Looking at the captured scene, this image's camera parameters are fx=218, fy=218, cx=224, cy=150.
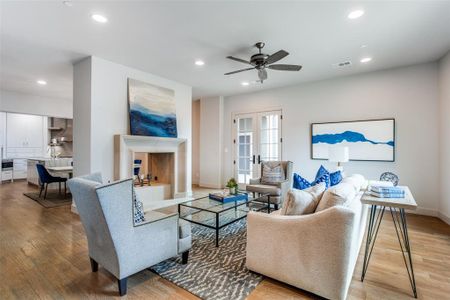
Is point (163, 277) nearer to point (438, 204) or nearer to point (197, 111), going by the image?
point (438, 204)

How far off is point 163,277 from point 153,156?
4.14 meters

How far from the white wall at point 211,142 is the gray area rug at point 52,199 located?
3671 millimetres

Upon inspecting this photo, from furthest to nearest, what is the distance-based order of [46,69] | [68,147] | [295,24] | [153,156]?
[68,147] → [153,156] → [46,69] → [295,24]

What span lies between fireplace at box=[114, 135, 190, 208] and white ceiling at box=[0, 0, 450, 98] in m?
1.61

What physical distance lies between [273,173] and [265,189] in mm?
556

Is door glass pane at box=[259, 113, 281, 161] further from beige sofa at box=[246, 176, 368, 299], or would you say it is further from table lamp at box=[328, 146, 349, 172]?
beige sofa at box=[246, 176, 368, 299]

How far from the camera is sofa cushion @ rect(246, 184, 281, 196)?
4184mm

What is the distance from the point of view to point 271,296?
187cm

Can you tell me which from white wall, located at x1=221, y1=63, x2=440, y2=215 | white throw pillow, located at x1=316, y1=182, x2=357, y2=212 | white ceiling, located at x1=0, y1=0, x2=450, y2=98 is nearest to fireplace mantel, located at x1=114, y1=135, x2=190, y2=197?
white ceiling, located at x1=0, y1=0, x2=450, y2=98

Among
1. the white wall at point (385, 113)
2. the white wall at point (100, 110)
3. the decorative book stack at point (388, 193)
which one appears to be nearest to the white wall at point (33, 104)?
the white wall at point (100, 110)

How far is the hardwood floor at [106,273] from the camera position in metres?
1.90

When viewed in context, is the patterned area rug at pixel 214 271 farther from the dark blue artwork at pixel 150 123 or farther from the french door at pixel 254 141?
the french door at pixel 254 141

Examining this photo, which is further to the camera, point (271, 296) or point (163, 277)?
point (163, 277)

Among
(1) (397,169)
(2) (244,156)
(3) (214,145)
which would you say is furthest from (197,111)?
(1) (397,169)
